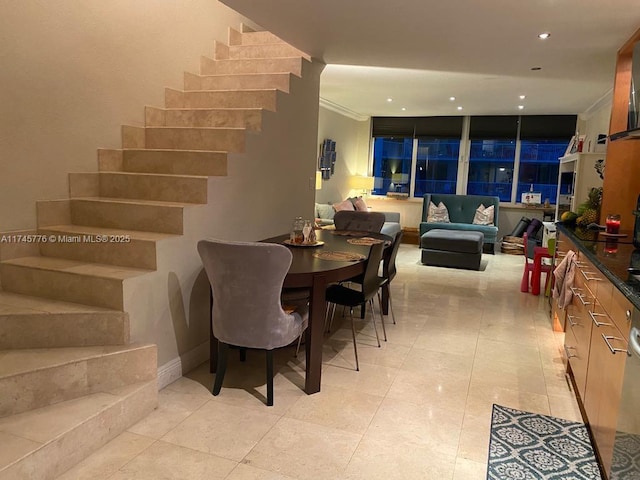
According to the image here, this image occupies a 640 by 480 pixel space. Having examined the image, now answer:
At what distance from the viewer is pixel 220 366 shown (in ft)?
9.01

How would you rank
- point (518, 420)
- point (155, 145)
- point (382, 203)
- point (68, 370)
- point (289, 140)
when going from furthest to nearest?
point (382, 203)
point (289, 140)
point (155, 145)
point (518, 420)
point (68, 370)

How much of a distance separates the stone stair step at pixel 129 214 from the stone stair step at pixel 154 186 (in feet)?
0.27

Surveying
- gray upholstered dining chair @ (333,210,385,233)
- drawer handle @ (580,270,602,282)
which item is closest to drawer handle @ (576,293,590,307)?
drawer handle @ (580,270,602,282)

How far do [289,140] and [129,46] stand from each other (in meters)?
1.43

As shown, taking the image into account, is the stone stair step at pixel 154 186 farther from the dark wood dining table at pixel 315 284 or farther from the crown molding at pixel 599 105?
the crown molding at pixel 599 105

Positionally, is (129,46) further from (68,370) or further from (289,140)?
(68,370)

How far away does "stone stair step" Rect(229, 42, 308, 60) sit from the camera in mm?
4516

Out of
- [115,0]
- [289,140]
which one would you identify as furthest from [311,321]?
[115,0]

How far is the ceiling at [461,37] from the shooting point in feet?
9.56

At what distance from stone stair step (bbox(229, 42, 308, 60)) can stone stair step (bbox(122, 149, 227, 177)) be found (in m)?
1.69

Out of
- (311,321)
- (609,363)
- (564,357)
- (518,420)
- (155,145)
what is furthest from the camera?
(155,145)

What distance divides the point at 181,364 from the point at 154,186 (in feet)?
3.99

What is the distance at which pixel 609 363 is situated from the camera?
2.08 metres

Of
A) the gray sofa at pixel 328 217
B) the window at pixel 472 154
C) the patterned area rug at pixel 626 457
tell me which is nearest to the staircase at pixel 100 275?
the patterned area rug at pixel 626 457
